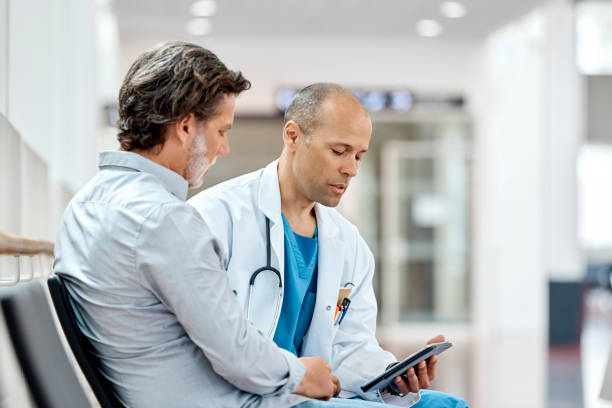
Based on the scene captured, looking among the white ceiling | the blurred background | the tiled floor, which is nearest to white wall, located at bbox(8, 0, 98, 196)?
the tiled floor

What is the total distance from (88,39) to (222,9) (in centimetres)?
356

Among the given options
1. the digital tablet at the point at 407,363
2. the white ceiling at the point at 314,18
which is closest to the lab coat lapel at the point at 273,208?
the digital tablet at the point at 407,363

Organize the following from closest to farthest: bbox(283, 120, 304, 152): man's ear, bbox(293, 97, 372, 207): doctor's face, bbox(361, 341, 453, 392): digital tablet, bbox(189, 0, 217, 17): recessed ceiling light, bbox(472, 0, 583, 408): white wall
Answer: bbox(361, 341, 453, 392): digital tablet
bbox(293, 97, 372, 207): doctor's face
bbox(283, 120, 304, 152): man's ear
bbox(189, 0, 217, 17): recessed ceiling light
bbox(472, 0, 583, 408): white wall

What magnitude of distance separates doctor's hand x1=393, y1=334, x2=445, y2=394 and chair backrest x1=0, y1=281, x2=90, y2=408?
90cm

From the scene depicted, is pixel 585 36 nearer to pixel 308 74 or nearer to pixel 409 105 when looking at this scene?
pixel 409 105

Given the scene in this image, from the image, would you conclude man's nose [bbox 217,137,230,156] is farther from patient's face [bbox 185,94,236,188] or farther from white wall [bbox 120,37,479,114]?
white wall [bbox 120,37,479,114]

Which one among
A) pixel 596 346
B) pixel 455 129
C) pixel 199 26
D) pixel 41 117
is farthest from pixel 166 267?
pixel 455 129

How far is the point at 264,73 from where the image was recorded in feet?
32.7

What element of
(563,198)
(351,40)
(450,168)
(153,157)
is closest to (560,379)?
(563,198)

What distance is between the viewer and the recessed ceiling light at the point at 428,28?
362 inches

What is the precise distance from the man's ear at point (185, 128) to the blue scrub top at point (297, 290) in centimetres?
66

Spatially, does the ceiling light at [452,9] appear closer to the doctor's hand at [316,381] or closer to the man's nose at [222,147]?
the man's nose at [222,147]

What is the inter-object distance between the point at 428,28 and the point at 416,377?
314 inches

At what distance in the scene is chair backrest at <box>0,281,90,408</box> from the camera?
112cm
